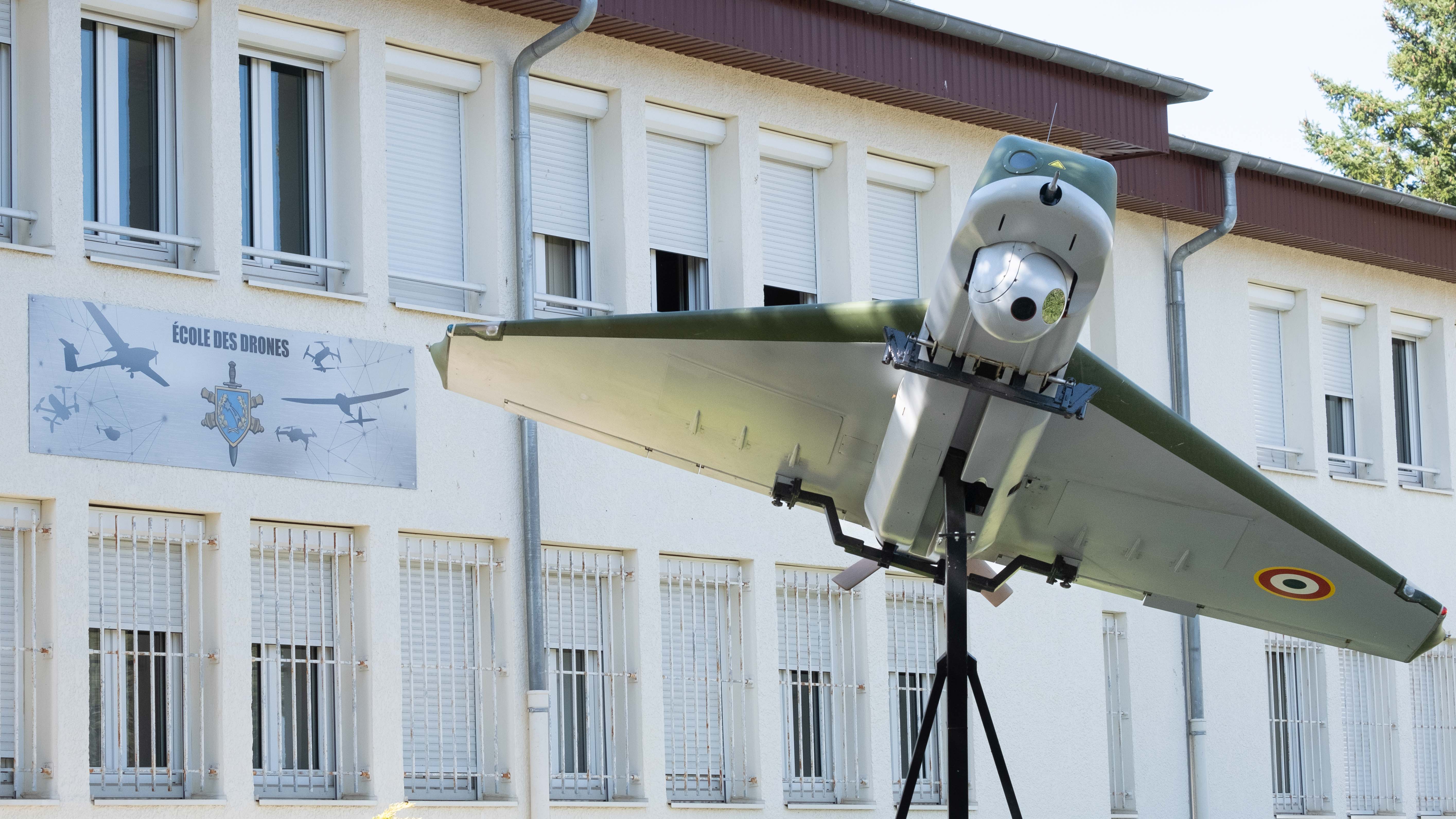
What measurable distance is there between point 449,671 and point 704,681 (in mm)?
2487

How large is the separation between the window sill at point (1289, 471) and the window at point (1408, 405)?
2.49m

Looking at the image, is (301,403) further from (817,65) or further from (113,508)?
(817,65)

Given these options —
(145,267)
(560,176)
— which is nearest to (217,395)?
(145,267)

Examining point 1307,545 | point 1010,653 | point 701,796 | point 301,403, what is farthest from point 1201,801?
point 301,403

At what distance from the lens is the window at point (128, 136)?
13305 millimetres

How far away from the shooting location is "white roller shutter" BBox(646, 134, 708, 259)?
16.3 metres

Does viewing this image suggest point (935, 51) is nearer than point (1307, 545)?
No

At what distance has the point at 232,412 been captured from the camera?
13.1 metres

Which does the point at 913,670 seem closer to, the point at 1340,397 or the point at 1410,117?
the point at 1340,397

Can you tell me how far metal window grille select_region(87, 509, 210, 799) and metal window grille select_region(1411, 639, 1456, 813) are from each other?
14494 millimetres

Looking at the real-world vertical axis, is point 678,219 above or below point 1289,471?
above

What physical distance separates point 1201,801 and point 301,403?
10.4 meters

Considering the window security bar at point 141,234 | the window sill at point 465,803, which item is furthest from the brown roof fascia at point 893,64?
the window sill at point 465,803

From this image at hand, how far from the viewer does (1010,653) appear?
17.7m
